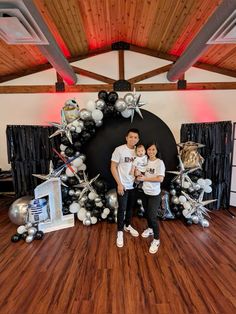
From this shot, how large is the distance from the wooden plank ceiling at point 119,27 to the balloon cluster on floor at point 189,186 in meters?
2.16

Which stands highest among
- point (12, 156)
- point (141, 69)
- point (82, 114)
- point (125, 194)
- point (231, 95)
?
point (141, 69)

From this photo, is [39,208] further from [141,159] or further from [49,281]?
[141,159]

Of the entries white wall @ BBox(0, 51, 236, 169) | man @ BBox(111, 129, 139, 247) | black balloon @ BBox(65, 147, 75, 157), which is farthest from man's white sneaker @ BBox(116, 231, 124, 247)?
white wall @ BBox(0, 51, 236, 169)

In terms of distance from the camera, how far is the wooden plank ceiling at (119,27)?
3131 millimetres

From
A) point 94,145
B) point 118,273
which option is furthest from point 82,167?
point 118,273

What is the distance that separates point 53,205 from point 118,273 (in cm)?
155

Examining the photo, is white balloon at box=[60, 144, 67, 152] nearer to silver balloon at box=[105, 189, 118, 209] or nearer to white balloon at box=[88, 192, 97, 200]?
white balloon at box=[88, 192, 97, 200]

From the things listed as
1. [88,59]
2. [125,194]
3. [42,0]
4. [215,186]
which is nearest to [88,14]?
[42,0]

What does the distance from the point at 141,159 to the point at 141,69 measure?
341cm

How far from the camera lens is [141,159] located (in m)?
2.59

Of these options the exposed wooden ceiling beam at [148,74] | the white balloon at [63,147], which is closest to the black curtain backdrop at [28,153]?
the white balloon at [63,147]

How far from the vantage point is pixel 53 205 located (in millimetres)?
3170

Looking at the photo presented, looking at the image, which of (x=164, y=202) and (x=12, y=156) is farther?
(x=12, y=156)

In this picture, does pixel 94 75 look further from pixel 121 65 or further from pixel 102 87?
pixel 121 65
